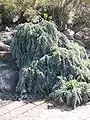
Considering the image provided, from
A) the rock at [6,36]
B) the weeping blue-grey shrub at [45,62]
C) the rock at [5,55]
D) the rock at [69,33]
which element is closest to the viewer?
the weeping blue-grey shrub at [45,62]

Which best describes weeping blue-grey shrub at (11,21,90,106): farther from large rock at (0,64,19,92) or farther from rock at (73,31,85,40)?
rock at (73,31,85,40)

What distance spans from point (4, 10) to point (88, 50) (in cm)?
248

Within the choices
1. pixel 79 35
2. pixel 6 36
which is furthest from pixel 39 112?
pixel 79 35

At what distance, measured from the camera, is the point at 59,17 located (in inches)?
378

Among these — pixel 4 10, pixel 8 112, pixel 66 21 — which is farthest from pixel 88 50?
pixel 8 112

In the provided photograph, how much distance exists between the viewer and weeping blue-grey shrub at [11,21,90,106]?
269 inches

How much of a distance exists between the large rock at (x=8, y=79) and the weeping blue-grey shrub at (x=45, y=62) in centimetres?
19

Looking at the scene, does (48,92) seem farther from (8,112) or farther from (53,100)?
(8,112)

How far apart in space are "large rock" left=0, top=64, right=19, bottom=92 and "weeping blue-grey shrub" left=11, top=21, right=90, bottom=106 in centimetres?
19

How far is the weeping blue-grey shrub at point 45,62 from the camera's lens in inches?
269

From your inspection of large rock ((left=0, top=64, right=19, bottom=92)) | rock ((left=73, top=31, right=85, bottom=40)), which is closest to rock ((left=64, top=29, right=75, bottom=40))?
rock ((left=73, top=31, right=85, bottom=40))

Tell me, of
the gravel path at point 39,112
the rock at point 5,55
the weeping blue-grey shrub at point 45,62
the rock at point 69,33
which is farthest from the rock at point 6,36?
the gravel path at point 39,112

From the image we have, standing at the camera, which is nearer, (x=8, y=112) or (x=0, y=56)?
(x=8, y=112)

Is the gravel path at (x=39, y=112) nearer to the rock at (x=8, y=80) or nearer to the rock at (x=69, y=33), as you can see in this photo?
the rock at (x=8, y=80)
